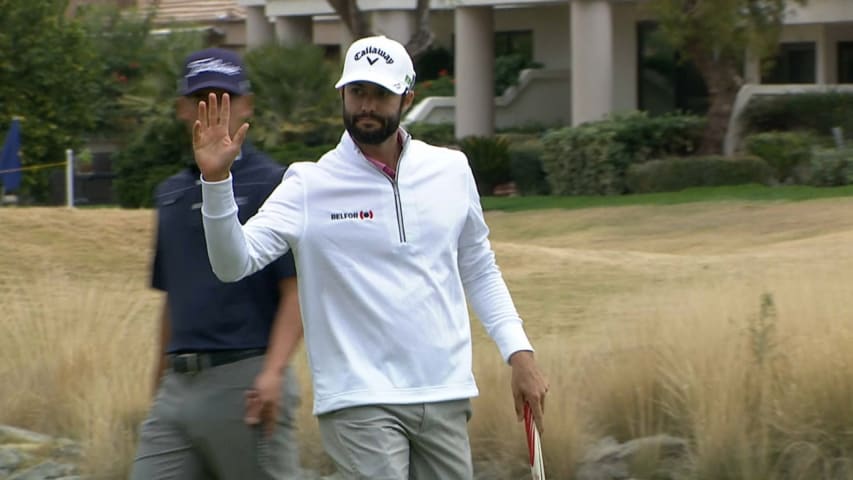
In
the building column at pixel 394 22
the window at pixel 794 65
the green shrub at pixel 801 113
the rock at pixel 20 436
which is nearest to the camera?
the rock at pixel 20 436

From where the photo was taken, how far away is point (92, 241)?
577 inches

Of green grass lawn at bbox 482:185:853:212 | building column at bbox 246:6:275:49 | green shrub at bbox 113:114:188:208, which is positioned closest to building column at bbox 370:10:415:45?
building column at bbox 246:6:275:49

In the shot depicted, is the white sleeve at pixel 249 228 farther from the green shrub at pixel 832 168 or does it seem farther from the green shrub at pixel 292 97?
the green shrub at pixel 292 97

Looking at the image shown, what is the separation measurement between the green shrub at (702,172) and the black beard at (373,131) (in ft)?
65.5

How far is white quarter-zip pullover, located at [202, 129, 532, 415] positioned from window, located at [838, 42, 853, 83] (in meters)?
27.4

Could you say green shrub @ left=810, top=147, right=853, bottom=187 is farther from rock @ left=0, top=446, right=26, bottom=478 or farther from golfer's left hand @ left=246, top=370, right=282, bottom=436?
golfer's left hand @ left=246, top=370, right=282, bottom=436

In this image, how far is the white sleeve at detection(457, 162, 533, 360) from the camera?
4.45m

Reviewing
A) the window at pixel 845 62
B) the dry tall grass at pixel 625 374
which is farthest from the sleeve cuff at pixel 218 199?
the window at pixel 845 62

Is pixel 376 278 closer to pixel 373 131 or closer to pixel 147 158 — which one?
pixel 373 131

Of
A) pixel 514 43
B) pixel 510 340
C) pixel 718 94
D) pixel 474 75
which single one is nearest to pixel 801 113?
pixel 718 94

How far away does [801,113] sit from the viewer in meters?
26.0

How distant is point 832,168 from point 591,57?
6.52 meters

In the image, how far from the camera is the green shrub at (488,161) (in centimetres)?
2683

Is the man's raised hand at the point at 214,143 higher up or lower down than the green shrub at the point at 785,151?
higher up
